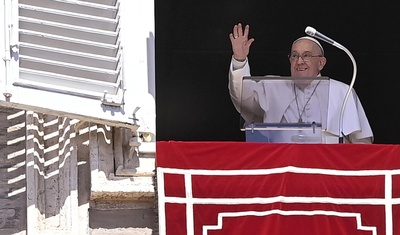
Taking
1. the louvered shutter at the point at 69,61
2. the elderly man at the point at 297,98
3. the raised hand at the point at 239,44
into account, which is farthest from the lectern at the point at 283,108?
the louvered shutter at the point at 69,61

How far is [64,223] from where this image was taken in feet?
29.8

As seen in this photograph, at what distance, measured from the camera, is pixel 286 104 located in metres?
9.82

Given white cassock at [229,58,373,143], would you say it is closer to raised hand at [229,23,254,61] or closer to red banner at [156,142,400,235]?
raised hand at [229,23,254,61]

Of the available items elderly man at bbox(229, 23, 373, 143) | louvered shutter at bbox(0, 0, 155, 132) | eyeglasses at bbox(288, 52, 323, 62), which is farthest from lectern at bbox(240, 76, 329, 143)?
louvered shutter at bbox(0, 0, 155, 132)

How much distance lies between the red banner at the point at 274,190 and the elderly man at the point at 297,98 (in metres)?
0.42

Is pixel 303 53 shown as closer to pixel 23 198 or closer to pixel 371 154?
pixel 371 154

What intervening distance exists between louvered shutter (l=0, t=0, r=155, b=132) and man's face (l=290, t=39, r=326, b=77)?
4.21 ft

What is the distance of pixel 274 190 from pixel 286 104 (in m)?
0.88

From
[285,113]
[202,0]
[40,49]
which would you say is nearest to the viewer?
[40,49]

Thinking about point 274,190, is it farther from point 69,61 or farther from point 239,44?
point 69,61

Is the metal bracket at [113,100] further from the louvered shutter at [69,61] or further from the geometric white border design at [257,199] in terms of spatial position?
the geometric white border design at [257,199]

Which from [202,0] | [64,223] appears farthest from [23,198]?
[202,0]

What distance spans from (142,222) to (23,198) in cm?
57

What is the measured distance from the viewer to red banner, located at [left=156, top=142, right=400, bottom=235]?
899 cm
